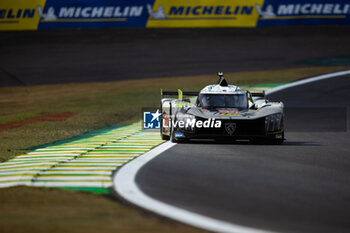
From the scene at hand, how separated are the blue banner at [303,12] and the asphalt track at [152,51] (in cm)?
161

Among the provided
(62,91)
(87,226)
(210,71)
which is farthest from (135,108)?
(87,226)

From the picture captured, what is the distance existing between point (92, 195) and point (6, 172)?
3.05 m

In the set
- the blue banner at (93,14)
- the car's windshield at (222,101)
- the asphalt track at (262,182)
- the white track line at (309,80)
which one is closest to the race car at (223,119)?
the car's windshield at (222,101)

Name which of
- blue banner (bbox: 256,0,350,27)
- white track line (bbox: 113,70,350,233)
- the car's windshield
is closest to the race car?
the car's windshield

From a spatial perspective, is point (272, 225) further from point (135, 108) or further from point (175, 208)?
point (135, 108)

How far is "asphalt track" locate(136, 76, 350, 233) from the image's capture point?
7.03m

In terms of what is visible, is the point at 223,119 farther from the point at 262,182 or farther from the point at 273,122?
the point at 262,182

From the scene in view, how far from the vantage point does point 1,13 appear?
38.4 metres

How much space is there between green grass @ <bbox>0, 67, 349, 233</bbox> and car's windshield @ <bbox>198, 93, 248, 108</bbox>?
12.7ft

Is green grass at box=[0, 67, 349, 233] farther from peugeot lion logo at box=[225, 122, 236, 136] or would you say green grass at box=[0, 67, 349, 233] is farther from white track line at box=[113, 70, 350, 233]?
peugeot lion logo at box=[225, 122, 236, 136]

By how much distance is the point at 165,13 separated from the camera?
38.9m

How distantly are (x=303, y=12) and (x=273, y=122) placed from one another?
26.5m

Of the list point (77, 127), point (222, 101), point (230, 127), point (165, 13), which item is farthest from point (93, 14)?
point (230, 127)

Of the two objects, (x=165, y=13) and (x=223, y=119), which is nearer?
(x=223, y=119)
